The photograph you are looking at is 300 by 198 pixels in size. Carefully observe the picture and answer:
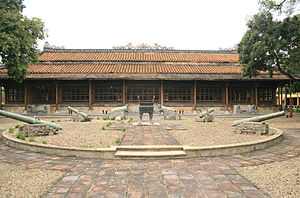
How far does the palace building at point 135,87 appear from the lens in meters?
20.8

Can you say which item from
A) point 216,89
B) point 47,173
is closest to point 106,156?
point 47,173

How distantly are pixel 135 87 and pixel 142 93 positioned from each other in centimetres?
106

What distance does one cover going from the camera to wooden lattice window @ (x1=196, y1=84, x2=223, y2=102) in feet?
72.9

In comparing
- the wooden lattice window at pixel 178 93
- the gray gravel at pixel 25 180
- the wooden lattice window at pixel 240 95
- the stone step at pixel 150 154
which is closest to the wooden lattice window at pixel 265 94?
the wooden lattice window at pixel 240 95

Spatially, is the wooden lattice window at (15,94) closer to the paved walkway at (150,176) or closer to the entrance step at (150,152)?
the paved walkway at (150,176)

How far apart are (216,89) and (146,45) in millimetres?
13385

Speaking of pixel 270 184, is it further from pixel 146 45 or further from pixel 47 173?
A: pixel 146 45

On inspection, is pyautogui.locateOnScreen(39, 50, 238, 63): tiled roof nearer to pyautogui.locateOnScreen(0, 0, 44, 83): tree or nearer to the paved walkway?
pyautogui.locateOnScreen(0, 0, 44, 83): tree

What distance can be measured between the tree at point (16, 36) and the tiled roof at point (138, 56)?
10.2 meters

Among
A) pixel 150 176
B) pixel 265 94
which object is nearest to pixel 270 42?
pixel 265 94

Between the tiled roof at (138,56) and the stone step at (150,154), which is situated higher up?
the tiled roof at (138,56)

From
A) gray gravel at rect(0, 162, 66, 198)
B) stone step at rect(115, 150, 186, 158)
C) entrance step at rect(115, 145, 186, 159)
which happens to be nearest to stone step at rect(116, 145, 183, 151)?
entrance step at rect(115, 145, 186, 159)

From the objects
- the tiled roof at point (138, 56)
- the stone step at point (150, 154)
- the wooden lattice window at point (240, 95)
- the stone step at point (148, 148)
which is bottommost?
the stone step at point (150, 154)

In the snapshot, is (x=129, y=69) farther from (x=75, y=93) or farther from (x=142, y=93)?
(x=75, y=93)
